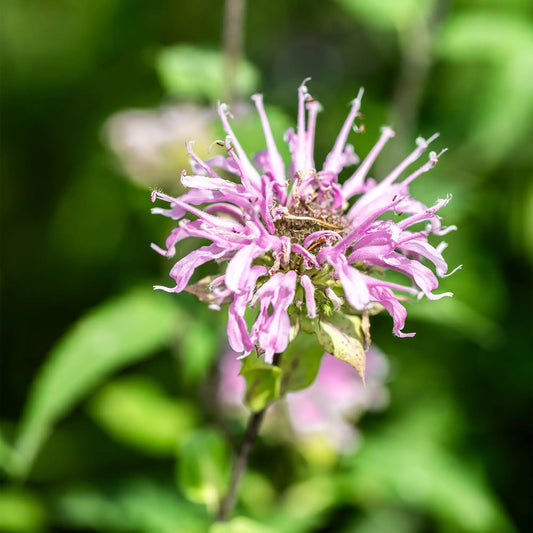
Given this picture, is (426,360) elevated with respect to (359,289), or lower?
lower

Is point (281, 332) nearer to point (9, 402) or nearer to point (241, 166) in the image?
point (241, 166)

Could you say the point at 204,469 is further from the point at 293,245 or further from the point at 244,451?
the point at 293,245

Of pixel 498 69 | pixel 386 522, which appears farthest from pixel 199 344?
pixel 498 69

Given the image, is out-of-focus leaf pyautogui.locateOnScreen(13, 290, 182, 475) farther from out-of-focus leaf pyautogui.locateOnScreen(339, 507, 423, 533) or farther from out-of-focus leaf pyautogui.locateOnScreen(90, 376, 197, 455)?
out-of-focus leaf pyautogui.locateOnScreen(339, 507, 423, 533)

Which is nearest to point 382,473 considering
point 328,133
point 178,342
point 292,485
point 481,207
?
point 292,485

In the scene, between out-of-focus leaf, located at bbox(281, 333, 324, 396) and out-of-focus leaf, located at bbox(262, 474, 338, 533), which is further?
out-of-focus leaf, located at bbox(262, 474, 338, 533)

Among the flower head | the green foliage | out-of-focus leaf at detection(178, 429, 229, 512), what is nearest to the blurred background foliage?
out-of-focus leaf at detection(178, 429, 229, 512)

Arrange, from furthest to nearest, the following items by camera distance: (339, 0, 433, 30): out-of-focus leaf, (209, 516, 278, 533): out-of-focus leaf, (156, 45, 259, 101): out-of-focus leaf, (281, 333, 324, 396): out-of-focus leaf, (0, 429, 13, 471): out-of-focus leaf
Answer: (339, 0, 433, 30): out-of-focus leaf → (156, 45, 259, 101): out-of-focus leaf → (0, 429, 13, 471): out-of-focus leaf → (209, 516, 278, 533): out-of-focus leaf → (281, 333, 324, 396): out-of-focus leaf
